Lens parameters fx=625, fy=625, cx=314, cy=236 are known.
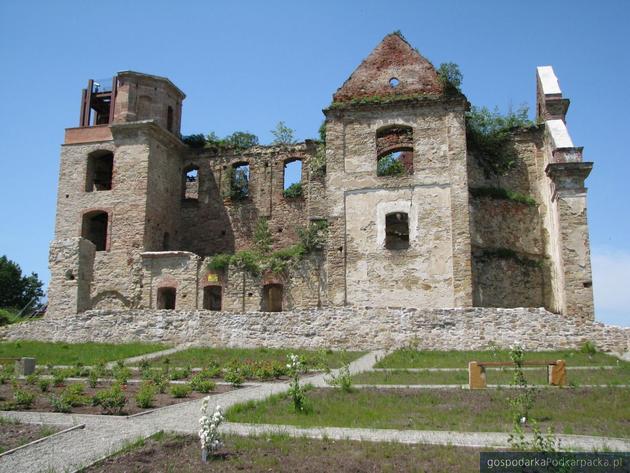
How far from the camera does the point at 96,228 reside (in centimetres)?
3094

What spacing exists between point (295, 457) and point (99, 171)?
1052 inches

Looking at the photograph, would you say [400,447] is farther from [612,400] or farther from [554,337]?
[554,337]

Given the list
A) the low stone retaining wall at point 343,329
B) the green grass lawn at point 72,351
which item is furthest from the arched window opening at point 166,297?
the green grass lawn at point 72,351

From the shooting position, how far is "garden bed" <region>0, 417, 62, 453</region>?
8.38 m

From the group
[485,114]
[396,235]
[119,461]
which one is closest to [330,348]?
[396,235]

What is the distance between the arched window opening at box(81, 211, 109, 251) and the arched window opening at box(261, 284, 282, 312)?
8.64 metres

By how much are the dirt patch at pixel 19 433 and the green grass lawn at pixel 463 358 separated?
9.09 meters

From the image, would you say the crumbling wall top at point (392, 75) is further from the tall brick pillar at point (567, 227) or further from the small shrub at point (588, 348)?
the small shrub at point (588, 348)

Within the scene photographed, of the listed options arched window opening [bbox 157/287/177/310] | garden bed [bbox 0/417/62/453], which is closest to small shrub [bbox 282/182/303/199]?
arched window opening [bbox 157/287/177/310]

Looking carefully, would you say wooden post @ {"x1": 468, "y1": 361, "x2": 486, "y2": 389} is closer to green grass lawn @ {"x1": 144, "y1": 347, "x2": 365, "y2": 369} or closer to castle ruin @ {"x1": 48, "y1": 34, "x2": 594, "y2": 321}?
green grass lawn @ {"x1": 144, "y1": 347, "x2": 365, "y2": 369}

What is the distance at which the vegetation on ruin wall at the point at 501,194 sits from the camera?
26.6m

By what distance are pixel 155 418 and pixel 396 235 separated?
64.2 feet

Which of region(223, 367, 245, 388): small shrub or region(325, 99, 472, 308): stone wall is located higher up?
region(325, 99, 472, 308): stone wall

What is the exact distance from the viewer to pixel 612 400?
36.6 feet
